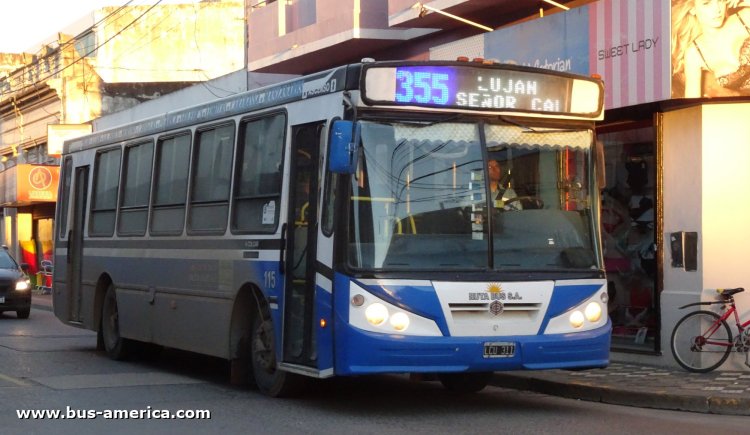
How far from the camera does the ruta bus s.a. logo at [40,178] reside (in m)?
37.3

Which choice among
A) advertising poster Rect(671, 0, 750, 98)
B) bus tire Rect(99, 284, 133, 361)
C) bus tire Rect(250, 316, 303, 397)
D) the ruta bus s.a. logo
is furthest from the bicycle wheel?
the ruta bus s.a. logo

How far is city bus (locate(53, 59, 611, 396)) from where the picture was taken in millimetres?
9367

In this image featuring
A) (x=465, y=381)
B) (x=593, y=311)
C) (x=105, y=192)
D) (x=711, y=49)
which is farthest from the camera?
(x=105, y=192)

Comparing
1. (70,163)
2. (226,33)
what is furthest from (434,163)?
(226,33)

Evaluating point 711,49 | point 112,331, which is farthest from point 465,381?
point 112,331

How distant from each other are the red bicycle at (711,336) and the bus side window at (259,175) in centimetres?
518

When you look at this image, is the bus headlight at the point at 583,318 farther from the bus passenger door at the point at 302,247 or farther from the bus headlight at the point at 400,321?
the bus passenger door at the point at 302,247

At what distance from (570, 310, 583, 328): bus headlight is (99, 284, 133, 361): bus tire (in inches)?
273

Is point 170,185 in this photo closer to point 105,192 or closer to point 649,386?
point 105,192

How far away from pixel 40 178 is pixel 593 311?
3048 centimetres

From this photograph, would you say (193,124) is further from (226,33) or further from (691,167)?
(226,33)

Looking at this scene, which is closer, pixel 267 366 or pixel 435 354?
pixel 435 354

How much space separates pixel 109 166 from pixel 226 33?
25566mm

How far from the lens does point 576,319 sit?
9891 millimetres
